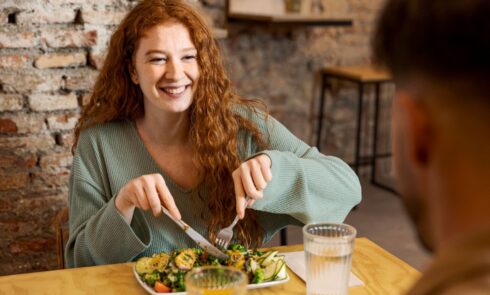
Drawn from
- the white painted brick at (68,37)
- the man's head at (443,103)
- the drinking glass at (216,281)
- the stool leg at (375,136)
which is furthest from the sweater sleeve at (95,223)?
the stool leg at (375,136)

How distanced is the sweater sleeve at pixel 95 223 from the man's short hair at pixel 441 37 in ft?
3.19

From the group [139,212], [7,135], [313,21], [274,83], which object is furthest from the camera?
[274,83]

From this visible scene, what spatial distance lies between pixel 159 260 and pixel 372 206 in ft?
8.93

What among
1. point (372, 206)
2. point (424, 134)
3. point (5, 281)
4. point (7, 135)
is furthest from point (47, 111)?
point (372, 206)

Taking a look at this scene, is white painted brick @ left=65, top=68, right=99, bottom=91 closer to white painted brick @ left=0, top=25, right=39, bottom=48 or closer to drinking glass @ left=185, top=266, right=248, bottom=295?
white painted brick @ left=0, top=25, right=39, bottom=48

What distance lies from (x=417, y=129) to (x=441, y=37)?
0.08 metres

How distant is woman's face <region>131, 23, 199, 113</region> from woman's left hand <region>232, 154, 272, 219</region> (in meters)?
0.32

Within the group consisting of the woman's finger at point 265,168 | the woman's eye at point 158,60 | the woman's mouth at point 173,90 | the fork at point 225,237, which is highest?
the woman's eye at point 158,60

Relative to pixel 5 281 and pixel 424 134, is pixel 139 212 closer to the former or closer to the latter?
pixel 5 281

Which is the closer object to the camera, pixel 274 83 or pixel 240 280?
pixel 240 280

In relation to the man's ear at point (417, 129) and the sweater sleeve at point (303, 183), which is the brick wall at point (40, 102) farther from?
the man's ear at point (417, 129)

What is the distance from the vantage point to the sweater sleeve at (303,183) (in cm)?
153

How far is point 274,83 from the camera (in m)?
4.02

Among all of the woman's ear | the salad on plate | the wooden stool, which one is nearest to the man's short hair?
the salad on plate
